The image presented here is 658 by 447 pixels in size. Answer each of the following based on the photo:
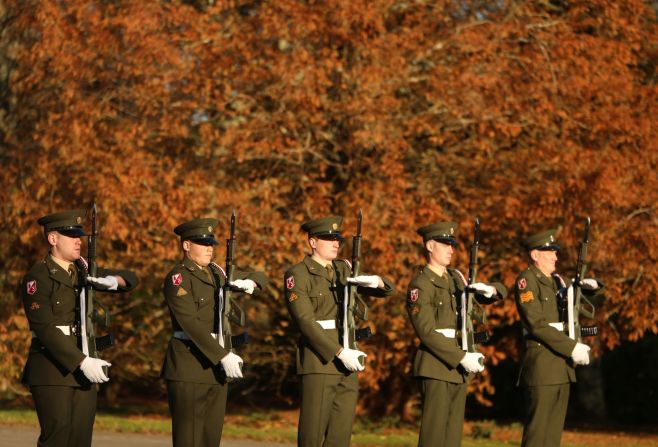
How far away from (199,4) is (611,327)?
6.52m

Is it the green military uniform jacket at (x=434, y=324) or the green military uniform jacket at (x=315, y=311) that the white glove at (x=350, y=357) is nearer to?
the green military uniform jacket at (x=315, y=311)

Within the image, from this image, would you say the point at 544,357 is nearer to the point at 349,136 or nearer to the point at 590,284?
the point at 590,284

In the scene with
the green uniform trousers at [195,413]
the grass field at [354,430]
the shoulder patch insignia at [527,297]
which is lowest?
the grass field at [354,430]

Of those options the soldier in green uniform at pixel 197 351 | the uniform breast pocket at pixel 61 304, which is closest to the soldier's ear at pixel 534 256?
the soldier in green uniform at pixel 197 351

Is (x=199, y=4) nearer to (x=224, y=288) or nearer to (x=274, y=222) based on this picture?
(x=274, y=222)

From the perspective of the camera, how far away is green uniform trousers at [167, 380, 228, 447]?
32.7 feet

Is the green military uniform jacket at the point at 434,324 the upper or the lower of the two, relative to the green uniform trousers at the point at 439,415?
upper

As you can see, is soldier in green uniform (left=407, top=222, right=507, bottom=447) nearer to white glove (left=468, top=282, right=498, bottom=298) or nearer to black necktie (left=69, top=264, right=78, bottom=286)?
white glove (left=468, top=282, right=498, bottom=298)

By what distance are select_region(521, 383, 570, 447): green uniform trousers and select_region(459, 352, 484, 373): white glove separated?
0.77 metres

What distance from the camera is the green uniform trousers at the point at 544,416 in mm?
10836

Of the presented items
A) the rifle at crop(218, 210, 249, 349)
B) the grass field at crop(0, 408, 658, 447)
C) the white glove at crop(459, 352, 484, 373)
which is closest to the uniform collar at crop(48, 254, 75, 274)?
the rifle at crop(218, 210, 249, 349)

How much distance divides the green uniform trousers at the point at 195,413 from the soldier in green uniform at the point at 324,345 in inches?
25.4

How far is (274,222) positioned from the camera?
1609cm

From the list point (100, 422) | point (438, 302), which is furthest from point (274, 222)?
point (438, 302)
